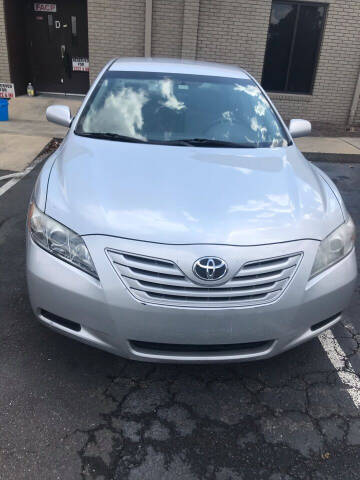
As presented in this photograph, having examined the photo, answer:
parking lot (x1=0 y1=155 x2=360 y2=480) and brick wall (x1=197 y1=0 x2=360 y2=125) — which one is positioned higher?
brick wall (x1=197 y1=0 x2=360 y2=125)

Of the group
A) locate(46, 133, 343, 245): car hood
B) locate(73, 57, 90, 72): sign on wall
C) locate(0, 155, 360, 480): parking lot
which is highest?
locate(46, 133, 343, 245): car hood

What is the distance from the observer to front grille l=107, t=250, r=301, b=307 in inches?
77.0

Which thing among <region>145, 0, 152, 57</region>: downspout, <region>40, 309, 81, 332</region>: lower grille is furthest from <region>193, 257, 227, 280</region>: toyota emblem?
<region>145, 0, 152, 57</region>: downspout

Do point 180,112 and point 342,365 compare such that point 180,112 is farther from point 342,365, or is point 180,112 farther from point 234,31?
point 234,31

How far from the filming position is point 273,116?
3.45 m

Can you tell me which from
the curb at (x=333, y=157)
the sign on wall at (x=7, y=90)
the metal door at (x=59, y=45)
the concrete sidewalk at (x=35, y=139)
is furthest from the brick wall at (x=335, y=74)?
the sign on wall at (x=7, y=90)

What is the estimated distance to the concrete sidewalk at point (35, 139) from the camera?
6.77 metres

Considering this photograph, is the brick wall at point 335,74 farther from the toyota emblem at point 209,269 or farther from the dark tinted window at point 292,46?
the toyota emblem at point 209,269

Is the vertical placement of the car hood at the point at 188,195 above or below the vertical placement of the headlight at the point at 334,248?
above

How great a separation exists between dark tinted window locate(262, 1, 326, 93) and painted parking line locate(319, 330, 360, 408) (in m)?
9.07

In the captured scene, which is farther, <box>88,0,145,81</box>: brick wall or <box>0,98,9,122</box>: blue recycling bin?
<box>88,0,145,81</box>: brick wall

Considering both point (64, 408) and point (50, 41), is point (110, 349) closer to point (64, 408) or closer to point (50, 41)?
point (64, 408)

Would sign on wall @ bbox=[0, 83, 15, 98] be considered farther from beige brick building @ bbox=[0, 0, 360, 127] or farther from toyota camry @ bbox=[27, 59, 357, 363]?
toyota camry @ bbox=[27, 59, 357, 363]

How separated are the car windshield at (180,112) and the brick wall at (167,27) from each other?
687cm
